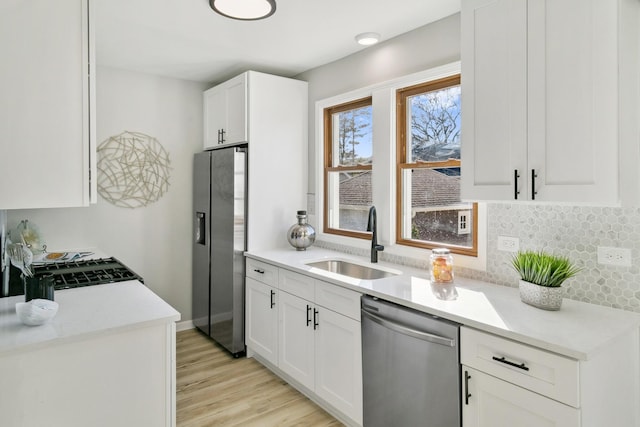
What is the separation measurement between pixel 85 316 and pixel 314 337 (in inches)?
52.7

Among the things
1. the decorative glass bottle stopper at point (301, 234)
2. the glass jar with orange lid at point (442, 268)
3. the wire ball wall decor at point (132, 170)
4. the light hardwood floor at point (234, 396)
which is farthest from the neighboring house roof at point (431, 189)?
the wire ball wall decor at point (132, 170)

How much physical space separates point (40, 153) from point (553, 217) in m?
2.27

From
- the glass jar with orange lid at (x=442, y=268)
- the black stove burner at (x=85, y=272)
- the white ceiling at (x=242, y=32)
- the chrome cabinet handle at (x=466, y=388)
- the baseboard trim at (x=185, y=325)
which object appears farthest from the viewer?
the baseboard trim at (x=185, y=325)

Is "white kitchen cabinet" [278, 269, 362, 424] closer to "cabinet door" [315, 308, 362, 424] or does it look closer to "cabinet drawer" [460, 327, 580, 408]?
"cabinet door" [315, 308, 362, 424]

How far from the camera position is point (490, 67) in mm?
1878

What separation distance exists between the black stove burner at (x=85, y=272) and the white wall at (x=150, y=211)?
731 millimetres

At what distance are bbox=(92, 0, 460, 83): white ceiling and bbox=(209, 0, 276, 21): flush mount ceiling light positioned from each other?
0.30ft

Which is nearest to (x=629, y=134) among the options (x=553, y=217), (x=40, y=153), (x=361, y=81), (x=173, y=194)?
(x=553, y=217)

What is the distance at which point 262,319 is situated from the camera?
3.12m

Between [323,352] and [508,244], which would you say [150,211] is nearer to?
[323,352]

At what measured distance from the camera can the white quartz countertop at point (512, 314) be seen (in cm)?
142

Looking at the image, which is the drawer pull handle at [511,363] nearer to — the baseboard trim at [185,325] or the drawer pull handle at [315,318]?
the drawer pull handle at [315,318]

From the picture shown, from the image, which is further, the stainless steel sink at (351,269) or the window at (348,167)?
the window at (348,167)

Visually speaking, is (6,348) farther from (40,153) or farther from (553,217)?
(553,217)
